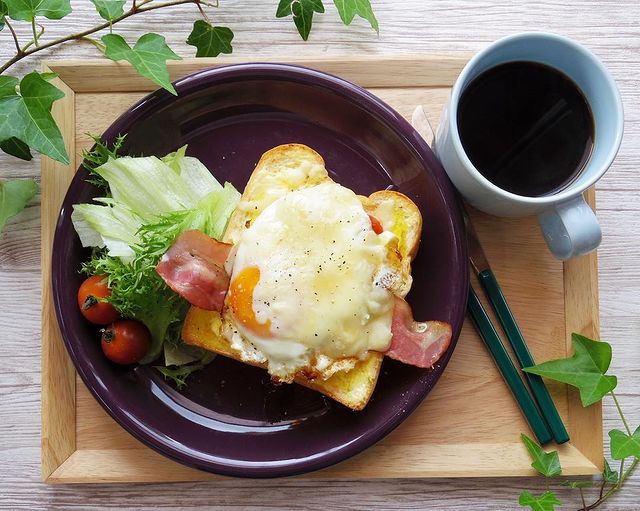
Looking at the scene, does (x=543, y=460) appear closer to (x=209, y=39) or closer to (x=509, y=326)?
(x=509, y=326)

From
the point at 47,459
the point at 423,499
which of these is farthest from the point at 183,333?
the point at 423,499

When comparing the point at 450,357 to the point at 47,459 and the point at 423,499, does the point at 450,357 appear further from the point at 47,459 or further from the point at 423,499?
the point at 47,459

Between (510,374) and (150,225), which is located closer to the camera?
(150,225)

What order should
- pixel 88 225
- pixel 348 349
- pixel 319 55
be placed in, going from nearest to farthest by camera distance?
1. pixel 348 349
2. pixel 88 225
3. pixel 319 55

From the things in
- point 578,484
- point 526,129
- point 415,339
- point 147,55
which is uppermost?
point 147,55

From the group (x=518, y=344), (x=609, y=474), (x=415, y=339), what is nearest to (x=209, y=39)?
(x=415, y=339)

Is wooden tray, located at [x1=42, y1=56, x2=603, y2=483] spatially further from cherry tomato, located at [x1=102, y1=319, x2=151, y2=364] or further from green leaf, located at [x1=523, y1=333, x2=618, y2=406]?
cherry tomato, located at [x1=102, y1=319, x2=151, y2=364]
